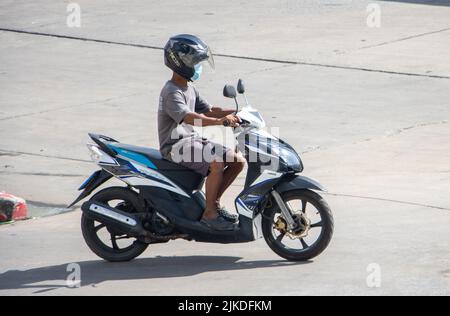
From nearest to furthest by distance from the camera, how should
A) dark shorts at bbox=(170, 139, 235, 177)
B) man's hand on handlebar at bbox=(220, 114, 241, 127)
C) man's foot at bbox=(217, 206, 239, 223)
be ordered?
man's hand on handlebar at bbox=(220, 114, 241, 127), dark shorts at bbox=(170, 139, 235, 177), man's foot at bbox=(217, 206, 239, 223)

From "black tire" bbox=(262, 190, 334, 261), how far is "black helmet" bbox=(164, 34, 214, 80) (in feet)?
4.07

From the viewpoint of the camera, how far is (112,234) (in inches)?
369

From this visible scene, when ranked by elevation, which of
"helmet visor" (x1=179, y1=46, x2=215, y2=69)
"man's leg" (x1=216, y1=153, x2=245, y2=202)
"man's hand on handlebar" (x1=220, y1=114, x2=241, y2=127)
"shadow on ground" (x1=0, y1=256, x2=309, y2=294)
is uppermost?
"helmet visor" (x1=179, y1=46, x2=215, y2=69)

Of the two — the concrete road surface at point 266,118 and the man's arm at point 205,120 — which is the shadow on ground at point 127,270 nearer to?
the concrete road surface at point 266,118

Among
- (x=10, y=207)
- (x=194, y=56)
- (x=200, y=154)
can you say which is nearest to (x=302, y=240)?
(x=200, y=154)

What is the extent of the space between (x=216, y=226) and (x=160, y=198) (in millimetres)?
510

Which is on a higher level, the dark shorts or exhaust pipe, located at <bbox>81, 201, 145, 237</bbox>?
the dark shorts

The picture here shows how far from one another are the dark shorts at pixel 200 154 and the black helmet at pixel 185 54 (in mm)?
541

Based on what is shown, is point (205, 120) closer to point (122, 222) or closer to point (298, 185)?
point (298, 185)

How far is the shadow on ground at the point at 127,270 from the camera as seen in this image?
877 cm

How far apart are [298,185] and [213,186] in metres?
0.67

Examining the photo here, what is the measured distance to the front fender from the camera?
29.2 ft

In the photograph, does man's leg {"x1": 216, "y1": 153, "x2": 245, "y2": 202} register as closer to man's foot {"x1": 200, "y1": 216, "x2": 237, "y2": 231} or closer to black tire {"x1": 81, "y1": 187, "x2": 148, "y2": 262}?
man's foot {"x1": 200, "y1": 216, "x2": 237, "y2": 231}

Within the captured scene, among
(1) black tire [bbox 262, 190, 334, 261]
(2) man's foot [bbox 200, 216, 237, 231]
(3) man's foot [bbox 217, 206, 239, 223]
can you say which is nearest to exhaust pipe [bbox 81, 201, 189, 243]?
(2) man's foot [bbox 200, 216, 237, 231]
